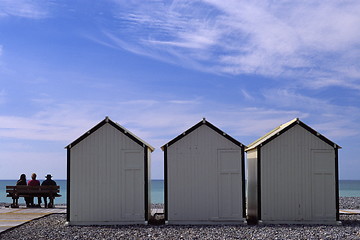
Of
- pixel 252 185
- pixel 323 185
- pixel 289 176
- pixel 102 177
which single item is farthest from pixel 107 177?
pixel 323 185

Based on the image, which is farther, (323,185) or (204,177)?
(323,185)

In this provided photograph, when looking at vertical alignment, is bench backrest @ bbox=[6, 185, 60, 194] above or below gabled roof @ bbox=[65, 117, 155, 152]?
below

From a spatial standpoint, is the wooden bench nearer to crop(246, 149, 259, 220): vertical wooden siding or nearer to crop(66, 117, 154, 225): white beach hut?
crop(66, 117, 154, 225): white beach hut

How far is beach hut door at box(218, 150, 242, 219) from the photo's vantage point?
17.4m

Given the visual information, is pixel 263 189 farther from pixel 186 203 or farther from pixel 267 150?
pixel 186 203

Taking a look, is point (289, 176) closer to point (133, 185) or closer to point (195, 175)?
point (195, 175)

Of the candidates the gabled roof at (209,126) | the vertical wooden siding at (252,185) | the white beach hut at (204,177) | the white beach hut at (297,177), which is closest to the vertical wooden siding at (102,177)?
the white beach hut at (204,177)

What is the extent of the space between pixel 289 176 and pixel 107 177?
6.00 m

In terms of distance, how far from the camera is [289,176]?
17.8m

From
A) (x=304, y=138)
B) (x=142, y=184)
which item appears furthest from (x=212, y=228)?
(x=304, y=138)

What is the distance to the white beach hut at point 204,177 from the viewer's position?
1739 centimetres

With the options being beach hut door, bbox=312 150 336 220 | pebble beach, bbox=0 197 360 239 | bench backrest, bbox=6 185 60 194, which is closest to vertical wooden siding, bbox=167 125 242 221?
pebble beach, bbox=0 197 360 239

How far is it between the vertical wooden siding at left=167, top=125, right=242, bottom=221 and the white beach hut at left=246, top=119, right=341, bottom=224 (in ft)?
3.12

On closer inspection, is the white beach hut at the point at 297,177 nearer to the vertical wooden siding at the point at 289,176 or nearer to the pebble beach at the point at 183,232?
the vertical wooden siding at the point at 289,176
